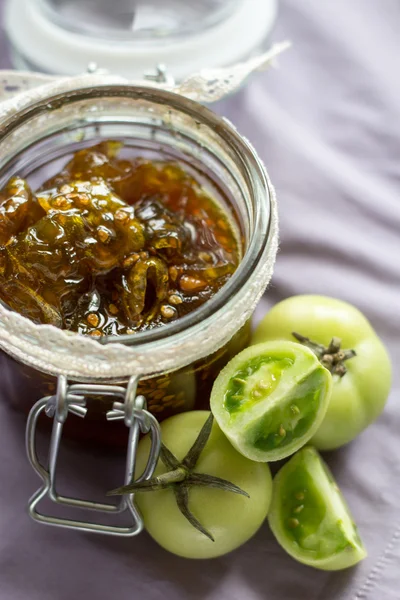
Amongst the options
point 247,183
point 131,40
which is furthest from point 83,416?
point 131,40

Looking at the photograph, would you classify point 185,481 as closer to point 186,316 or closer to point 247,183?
point 186,316

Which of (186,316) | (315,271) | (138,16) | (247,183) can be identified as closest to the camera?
(186,316)

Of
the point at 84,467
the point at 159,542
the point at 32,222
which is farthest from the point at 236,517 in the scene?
the point at 32,222

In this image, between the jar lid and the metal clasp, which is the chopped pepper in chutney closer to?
the metal clasp

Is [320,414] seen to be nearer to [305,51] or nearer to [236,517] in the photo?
[236,517]

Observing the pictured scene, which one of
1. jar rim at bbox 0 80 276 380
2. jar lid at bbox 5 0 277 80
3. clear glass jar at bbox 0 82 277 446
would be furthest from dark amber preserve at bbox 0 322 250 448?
jar lid at bbox 5 0 277 80

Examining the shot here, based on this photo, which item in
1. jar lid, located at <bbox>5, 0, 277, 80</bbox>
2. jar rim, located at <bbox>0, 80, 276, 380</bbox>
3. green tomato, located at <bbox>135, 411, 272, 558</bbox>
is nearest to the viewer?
jar rim, located at <bbox>0, 80, 276, 380</bbox>

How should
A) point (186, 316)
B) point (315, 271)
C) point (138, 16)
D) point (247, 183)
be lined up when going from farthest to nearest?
point (138, 16), point (315, 271), point (247, 183), point (186, 316)
